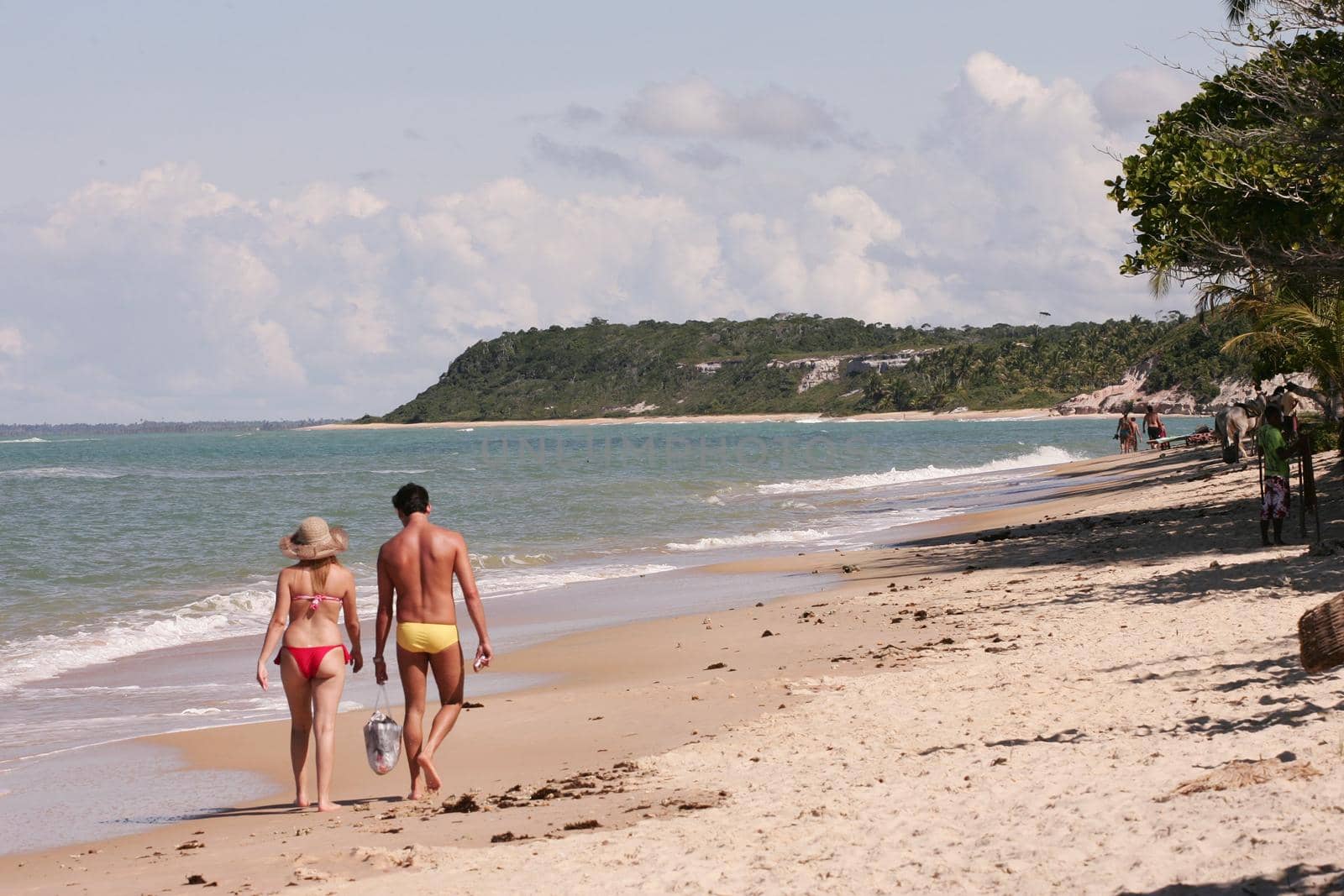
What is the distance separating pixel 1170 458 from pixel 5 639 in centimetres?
3078

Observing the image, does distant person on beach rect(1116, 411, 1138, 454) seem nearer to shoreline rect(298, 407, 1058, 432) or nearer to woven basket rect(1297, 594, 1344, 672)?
woven basket rect(1297, 594, 1344, 672)

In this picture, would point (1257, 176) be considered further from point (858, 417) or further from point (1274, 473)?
point (858, 417)

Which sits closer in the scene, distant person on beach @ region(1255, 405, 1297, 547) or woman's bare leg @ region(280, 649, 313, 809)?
woman's bare leg @ region(280, 649, 313, 809)

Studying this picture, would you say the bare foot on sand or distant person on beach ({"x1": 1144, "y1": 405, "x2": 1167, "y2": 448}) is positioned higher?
distant person on beach ({"x1": 1144, "y1": 405, "x2": 1167, "y2": 448})

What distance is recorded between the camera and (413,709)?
282 inches

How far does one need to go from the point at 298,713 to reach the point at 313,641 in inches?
16.3

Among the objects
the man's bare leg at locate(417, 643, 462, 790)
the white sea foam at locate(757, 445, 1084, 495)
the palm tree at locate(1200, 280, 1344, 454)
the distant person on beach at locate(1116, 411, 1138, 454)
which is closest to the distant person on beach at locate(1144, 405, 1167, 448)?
the distant person on beach at locate(1116, 411, 1138, 454)

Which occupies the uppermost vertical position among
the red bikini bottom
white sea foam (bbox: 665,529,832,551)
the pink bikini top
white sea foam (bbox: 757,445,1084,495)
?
the pink bikini top

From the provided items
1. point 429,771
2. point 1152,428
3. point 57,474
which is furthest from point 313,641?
point 57,474

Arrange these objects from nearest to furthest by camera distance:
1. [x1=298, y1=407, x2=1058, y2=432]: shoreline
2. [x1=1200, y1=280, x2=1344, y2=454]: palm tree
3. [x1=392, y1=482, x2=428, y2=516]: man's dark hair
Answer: [x1=392, y1=482, x2=428, y2=516]: man's dark hair, [x1=1200, y1=280, x2=1344, y2=454]: palm tree, [x1=298, y1=407, x2=1058, y2=432]: shoreline

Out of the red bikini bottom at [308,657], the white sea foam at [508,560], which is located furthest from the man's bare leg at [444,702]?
the white sea foam at [508,560]

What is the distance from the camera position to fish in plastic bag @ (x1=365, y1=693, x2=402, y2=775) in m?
6.93

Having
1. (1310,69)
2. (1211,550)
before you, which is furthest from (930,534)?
(1310,69)

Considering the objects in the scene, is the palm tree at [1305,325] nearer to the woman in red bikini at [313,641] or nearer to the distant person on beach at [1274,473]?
the distant person on beach at [1274,473]
